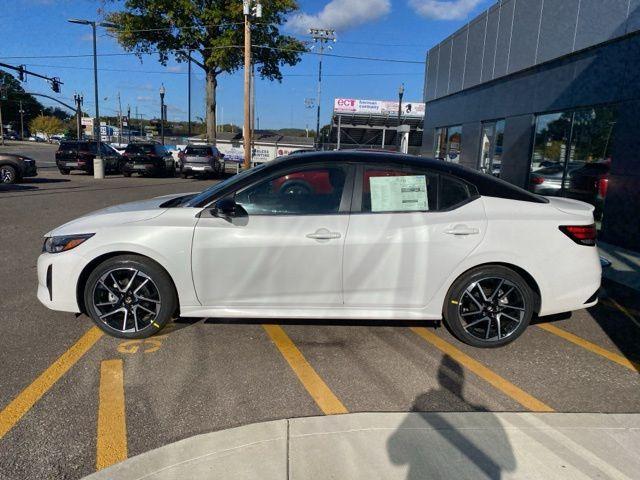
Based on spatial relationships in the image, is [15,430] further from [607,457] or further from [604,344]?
[604,344]

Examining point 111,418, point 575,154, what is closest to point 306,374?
point 111,418

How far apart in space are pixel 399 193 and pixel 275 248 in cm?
111

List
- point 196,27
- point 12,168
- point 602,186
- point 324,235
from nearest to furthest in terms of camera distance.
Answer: point 324,235 → point 602,186 → point 12,168 → point 196,27

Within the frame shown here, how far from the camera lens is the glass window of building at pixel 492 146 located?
12969 mm

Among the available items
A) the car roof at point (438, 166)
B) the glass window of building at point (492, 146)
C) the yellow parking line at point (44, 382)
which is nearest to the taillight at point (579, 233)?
the car roof at point (438, 166)

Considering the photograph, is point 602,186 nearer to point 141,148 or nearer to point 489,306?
point 489,306

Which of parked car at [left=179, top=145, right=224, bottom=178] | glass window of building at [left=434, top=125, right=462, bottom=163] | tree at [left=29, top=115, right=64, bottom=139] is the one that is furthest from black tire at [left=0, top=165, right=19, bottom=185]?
tree at [left=29, top=115, right=64, bottom=139]

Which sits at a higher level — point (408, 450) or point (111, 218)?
point (111, 218)

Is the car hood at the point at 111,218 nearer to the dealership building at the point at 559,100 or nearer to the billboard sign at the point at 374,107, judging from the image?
the dealership building at the point at 559,100

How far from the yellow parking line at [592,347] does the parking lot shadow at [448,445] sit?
1605mm

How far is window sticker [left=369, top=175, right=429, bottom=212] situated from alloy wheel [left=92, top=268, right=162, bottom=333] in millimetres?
1938

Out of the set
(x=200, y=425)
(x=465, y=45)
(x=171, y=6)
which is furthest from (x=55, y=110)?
(x=200, y=425)

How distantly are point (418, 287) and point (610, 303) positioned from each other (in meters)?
2.98

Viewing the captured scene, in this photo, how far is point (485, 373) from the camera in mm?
3584
